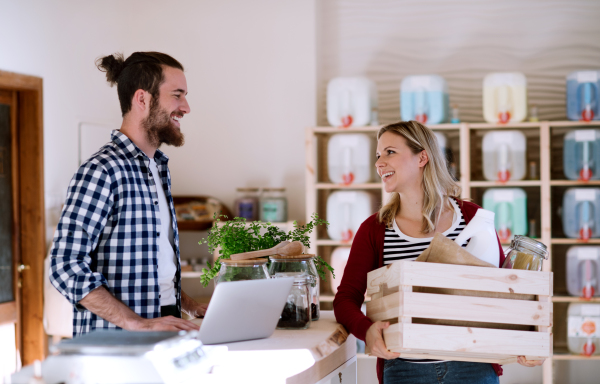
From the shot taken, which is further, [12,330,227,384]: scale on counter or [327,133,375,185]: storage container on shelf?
[327,133,375,185]: storage container on shelf

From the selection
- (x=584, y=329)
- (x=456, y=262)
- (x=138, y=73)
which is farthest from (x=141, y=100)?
(x=584, y=329)

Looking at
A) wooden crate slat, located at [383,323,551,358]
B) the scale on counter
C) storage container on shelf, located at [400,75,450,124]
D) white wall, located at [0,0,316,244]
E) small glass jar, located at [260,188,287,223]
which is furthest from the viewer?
white wall, located at [0,0,316,244]

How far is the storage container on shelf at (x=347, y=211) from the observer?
416 cm

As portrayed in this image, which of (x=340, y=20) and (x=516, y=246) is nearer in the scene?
(x=516, y=246)

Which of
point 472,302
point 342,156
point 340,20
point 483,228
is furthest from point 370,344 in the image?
point 340,20

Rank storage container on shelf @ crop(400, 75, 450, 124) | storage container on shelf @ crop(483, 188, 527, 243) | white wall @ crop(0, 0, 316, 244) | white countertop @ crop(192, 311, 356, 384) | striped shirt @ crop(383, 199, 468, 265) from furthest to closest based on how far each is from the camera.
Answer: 1. white wall @ crop(0, 0, 316, 244)
2. storage container on shelf @ crop(400, 75, 450, 124)
3. storage container on shelf @ crop(483, 188, 527, 243)
4. striped shirt @ crop(383, 199, 468, 265)
5. white countertop @ crop(192, 311, 356, 384)

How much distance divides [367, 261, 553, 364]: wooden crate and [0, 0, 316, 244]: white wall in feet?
10.1

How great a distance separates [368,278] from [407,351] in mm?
316

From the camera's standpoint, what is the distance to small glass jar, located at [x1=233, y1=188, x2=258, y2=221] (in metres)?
4.40

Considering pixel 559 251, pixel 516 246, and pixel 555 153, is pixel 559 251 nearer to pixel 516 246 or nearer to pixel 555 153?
pixel 555 153

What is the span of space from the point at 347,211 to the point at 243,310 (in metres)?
2.72

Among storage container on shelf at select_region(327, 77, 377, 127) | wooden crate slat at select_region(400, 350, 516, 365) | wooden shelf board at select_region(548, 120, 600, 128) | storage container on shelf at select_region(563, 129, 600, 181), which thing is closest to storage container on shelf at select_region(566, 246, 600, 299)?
storage container on shelf at select_region(563, 129, 600, 181)

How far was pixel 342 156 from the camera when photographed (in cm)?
421

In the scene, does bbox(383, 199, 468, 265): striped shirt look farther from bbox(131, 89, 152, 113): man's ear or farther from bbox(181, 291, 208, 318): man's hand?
bbox(131, 89, 152, 113): man's ear
